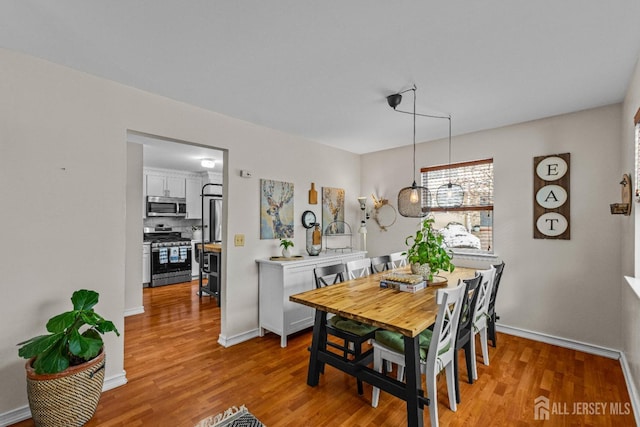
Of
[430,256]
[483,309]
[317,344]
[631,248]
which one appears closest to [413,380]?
[317,344]

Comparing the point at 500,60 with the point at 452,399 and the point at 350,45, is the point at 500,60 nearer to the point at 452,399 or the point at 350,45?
the point at 350,45

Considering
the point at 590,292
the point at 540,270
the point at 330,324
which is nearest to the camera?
the point at 330,324

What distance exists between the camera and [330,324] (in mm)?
2561

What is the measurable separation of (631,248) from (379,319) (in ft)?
7.09

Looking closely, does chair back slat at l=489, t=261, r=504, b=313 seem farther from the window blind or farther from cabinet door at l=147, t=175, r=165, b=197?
cabinet door at l=147, t=175, r=165, b=197

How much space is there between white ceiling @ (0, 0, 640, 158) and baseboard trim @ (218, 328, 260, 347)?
246 cm

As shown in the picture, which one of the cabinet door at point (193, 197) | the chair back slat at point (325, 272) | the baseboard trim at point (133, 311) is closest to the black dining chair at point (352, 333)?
the chair back slat at point (325, 272)

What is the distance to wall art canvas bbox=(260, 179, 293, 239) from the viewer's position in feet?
11.6

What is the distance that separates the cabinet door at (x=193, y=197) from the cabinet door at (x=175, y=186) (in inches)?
4.3

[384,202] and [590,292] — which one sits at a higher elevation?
[384,202]

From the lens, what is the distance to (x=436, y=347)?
1.82 m

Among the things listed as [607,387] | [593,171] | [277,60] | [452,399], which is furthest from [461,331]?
[277,60]

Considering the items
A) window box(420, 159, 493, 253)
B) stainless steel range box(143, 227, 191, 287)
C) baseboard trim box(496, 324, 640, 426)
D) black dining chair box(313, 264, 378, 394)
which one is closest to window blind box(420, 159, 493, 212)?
window box(420, 159, 493, 253)

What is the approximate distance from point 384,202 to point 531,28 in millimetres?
3096
